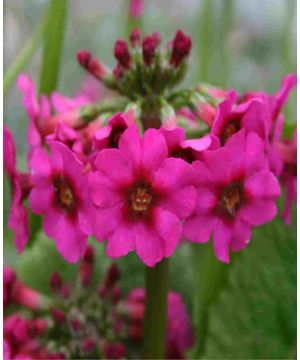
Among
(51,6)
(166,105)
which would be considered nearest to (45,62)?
(51,6)

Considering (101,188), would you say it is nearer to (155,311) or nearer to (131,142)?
(131,142)

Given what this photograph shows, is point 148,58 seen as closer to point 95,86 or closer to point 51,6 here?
point 51,6

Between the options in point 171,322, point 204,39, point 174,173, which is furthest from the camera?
point 204,39

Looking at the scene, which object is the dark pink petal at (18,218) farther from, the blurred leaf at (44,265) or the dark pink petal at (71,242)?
the blurred leaf at (44,265)

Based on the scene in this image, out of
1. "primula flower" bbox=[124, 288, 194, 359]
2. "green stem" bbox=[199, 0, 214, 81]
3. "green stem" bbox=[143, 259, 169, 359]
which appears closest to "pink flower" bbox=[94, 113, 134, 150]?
"green stem" bbox=[143, 259, 169, 359]

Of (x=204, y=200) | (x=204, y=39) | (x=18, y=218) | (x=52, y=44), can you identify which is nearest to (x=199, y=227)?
(x=204, y=200)

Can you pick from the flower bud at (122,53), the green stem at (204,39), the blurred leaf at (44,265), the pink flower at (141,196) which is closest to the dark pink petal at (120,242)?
the pink flower at (141,196)
